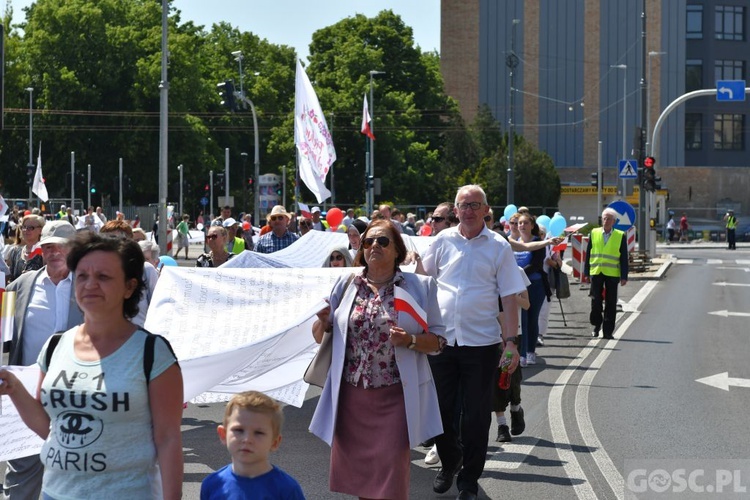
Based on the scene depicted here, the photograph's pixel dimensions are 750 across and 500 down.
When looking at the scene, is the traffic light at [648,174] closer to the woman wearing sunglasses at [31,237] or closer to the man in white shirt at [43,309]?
the woman wearing sunglasses at [31,237]

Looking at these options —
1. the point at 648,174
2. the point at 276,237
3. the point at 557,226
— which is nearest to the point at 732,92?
the point at 648,174

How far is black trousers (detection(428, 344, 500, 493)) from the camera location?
7918 mm

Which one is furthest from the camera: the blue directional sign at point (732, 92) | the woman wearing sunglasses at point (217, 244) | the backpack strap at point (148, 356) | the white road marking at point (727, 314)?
the blue directional sign at point (732, 92)

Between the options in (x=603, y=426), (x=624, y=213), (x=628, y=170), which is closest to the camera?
(x=603, y=426)

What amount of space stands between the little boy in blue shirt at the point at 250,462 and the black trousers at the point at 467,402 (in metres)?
3.47

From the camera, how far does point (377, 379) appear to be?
6.48 metres

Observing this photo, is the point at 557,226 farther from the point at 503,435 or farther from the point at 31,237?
the point at 31,237

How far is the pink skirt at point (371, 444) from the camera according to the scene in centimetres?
639

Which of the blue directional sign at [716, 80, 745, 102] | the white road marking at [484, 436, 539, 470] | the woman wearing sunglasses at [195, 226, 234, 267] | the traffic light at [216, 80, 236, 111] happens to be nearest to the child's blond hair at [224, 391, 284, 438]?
the white road marking at [484, 436, 539, 470]

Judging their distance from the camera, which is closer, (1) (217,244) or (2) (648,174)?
(1) (217,244)

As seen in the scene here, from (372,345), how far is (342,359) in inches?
6.6

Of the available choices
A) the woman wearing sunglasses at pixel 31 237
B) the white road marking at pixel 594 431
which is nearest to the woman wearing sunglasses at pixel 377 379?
the white road marking at pixel 594 431

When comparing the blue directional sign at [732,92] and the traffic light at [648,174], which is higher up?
the blue directional sign at [732,92]

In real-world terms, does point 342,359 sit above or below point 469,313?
below
